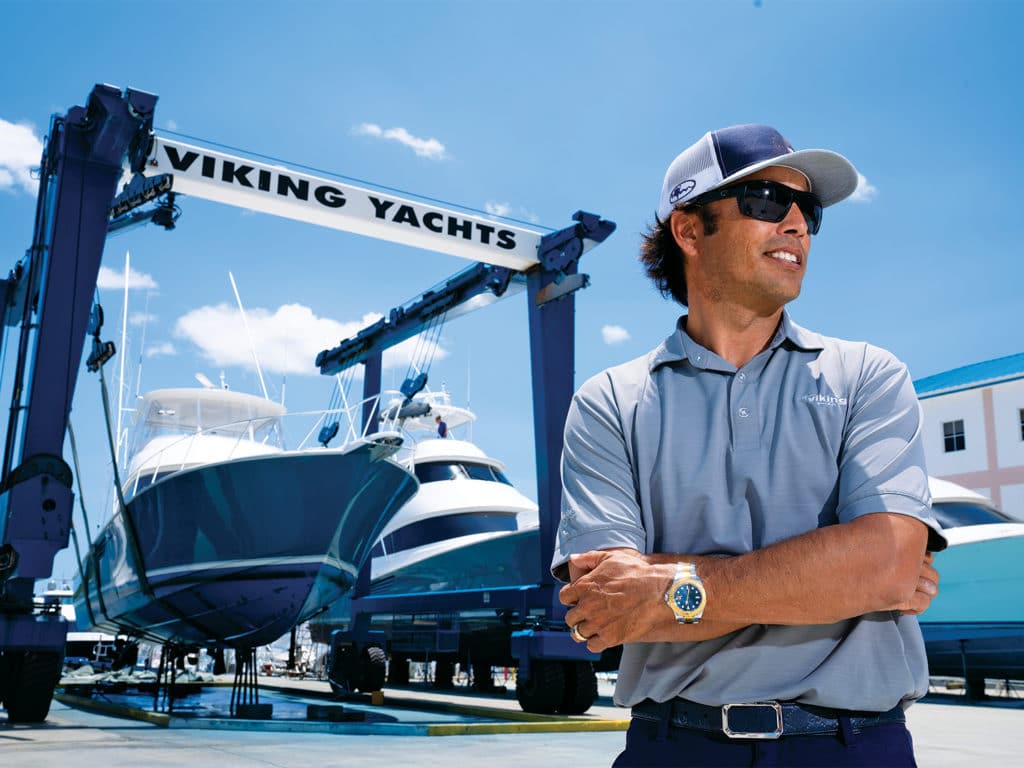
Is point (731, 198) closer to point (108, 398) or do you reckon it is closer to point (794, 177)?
point (794, 177)

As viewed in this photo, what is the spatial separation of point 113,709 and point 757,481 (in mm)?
13142

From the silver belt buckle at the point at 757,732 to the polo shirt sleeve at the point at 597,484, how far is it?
0.31m

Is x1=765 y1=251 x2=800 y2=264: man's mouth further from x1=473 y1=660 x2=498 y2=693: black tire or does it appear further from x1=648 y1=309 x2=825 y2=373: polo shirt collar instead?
x1=473 y1=660 x2=498 y2=693: black tire

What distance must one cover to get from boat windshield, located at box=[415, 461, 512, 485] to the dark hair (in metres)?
21.7

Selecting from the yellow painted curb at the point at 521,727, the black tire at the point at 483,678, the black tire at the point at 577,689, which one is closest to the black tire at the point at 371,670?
the black tire at the point at 483,678

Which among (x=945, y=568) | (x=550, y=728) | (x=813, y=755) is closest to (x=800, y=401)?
(x=813, y=755)

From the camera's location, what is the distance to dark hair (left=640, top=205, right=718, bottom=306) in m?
2.07

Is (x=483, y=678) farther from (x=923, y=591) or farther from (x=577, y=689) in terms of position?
(x=923, y=591)

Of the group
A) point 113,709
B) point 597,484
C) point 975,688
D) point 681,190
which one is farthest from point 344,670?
point 681,190

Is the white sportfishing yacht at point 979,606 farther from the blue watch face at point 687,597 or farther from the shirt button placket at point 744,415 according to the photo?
the blue watch face at point 687,597

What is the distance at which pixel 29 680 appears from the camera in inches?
386

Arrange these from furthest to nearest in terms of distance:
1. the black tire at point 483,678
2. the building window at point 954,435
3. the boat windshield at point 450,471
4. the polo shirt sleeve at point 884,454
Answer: the building window at point 954,435, the boat windshield at point 450,471, the black tire at point 483,678, the polo shirt sleeve at point 884,454

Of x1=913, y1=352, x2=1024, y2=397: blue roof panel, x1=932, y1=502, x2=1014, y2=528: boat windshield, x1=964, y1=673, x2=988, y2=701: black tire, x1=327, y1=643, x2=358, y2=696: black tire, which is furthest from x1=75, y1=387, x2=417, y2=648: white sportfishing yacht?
x1=913, y1=352, x2=1024, y2=397: blue roof panel

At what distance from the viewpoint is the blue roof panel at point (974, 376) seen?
2464cm
